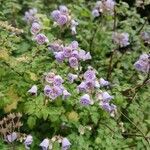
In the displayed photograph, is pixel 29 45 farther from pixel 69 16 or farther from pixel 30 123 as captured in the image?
pixel 30 123

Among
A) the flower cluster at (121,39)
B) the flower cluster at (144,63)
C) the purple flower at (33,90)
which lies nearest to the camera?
the purple flower at (33,90)

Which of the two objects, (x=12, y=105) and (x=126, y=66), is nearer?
(x=12, y=105)

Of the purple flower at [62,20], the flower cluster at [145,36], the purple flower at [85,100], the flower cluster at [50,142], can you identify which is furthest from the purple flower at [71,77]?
the flower cluster at [145,36]

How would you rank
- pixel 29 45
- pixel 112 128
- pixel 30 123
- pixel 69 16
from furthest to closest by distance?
pixel 29 45 < pixel 69 16 < pixel 112 128 < pixel 30 123

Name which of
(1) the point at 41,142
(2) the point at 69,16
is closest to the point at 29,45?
(2) the point at 69,16

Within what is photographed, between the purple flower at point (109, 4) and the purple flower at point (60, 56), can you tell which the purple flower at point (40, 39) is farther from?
the purple flower at point (109, 4)

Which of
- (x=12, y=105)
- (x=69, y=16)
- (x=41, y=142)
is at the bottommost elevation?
(x=41, y=142)

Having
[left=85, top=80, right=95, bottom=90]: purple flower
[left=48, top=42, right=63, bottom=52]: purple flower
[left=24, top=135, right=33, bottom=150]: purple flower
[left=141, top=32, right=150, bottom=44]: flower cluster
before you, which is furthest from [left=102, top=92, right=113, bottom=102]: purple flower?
[left=141, top=32, right=150, bottom=44]: flower cluster

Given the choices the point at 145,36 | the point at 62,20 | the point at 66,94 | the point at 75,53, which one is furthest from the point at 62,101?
the point at 145,36
